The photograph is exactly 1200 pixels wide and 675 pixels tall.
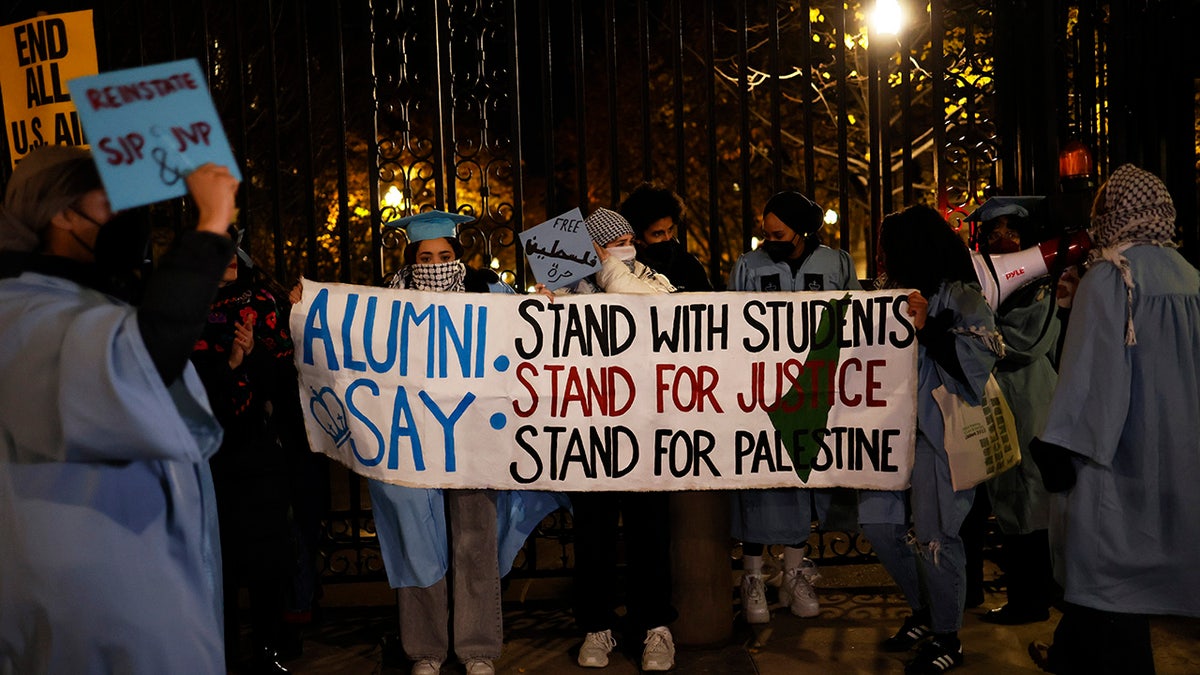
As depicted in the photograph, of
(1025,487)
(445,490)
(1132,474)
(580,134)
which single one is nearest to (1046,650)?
(1025,487)

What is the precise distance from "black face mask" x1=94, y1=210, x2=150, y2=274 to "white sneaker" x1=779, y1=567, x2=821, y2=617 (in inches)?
163

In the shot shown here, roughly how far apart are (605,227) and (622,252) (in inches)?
5.7

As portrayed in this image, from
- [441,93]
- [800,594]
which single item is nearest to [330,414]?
[441,93]

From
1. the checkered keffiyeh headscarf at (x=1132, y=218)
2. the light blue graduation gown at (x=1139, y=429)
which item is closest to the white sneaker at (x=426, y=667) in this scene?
the light blue graduation gown at (x=1139, y=429)

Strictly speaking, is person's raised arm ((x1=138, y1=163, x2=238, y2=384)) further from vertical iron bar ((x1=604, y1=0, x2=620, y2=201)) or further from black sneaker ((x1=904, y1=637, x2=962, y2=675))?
black sneaker ((x1=904, y1=637, x2=962, y2=675))

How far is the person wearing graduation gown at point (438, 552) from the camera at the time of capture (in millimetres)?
5059

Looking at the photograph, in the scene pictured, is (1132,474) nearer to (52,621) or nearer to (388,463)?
(388,463)

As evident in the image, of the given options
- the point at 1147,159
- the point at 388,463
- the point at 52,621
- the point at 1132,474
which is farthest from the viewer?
the point at 1147,159

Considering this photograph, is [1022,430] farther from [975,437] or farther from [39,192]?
[39,192]

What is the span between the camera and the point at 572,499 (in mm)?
5336

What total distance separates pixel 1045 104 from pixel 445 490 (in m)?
4.02

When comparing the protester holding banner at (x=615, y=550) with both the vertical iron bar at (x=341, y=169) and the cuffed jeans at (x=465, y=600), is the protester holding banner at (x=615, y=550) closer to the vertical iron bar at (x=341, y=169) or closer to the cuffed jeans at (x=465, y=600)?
the cuffed jeans at (x=465, y=600)

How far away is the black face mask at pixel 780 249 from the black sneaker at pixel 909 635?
1907mm

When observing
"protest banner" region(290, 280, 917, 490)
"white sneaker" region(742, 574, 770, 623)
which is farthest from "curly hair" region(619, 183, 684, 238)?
"white sneaker" region(742, 574, 770, 623)
